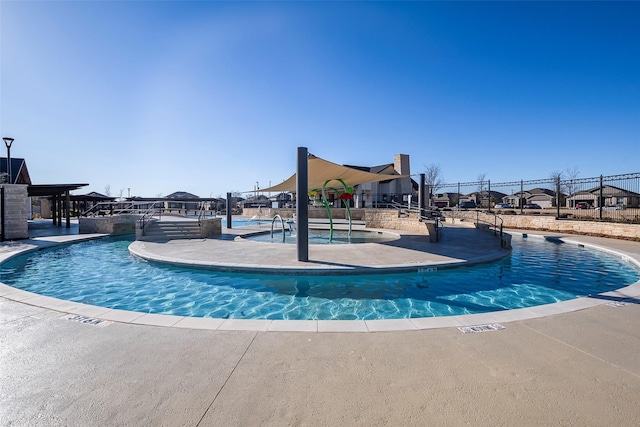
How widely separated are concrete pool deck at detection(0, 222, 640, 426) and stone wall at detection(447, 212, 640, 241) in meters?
13.3

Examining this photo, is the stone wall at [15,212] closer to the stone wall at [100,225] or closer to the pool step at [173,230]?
the stone wall at [100,225]

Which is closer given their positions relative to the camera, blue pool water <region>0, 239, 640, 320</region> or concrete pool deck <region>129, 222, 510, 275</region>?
blue pool water <region>0, 239, 640, 320</region>

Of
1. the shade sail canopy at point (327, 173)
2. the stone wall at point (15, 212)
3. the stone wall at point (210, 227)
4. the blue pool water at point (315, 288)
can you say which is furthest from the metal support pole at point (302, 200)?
the stone wall at point (15, 212)

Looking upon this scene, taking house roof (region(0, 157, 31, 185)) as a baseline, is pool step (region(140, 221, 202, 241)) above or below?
below

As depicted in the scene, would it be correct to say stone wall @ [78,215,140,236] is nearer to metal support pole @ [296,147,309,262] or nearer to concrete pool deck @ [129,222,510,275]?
concrete pool deck @ [129,222,510,275]

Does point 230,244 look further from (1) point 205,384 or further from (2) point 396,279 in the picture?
(1) point 205,384

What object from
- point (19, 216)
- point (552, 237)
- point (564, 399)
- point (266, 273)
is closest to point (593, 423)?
point (564, 399)

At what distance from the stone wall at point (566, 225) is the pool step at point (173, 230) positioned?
17209 mm

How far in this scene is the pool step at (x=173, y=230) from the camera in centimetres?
1375

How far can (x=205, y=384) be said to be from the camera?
2.69 metres

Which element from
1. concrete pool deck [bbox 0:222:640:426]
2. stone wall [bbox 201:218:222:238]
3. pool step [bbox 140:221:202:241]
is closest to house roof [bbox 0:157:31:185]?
pool step [bbox 140:221:202:241]

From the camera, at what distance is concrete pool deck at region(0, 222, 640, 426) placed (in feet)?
7.51

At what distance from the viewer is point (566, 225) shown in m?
16.9

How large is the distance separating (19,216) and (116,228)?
3951 mm
